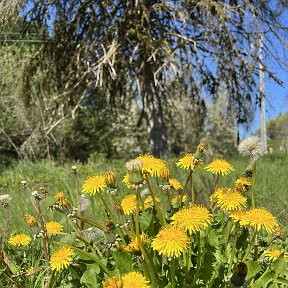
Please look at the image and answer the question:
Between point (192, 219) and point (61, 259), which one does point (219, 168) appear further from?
point (61, 259)

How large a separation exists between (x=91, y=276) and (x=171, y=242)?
0.36 m

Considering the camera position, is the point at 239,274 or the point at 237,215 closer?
the point at 239,274

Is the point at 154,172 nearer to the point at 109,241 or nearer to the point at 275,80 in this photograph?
the point at 109,241

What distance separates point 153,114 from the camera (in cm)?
923

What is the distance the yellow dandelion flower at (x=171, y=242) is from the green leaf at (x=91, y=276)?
1.00ft

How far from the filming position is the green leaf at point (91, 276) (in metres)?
1.27

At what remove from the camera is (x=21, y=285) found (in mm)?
1588

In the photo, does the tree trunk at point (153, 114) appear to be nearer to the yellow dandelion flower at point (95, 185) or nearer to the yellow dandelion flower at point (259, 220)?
the yellow dandelion flower at point (95, 185)

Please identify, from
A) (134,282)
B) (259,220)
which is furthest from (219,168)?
(134,282)

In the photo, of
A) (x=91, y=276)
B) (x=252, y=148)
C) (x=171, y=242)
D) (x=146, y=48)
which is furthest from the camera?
(x=146, y=48)

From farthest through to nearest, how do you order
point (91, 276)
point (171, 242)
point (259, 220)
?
point (91, 276)
point (259, 220)
point (171, 242)

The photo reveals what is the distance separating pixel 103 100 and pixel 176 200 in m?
8.59

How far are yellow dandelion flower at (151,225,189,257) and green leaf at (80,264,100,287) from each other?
0.30 m

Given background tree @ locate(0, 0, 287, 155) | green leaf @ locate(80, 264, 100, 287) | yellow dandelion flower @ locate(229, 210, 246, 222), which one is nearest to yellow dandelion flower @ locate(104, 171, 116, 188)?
green leaf @ locate(80, 264, 100, 287)
